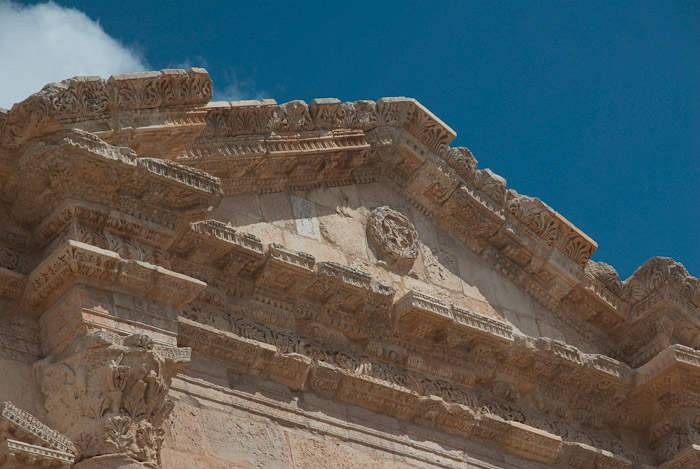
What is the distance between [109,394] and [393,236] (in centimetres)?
381

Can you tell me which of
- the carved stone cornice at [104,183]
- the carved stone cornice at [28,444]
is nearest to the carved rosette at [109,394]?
the carved stone cornice at [28,444]

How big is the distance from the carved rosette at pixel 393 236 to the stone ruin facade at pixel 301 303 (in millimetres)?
20

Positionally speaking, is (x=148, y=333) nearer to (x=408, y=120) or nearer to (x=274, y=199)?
(x=274, y=199)

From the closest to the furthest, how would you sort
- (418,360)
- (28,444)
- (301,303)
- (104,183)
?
(28,444), (104,183), (301,303), (418,360)

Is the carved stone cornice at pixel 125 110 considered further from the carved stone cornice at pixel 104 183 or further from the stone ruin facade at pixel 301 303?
the carved stone cornice at pixel 104 183

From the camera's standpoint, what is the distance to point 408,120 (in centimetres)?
1114

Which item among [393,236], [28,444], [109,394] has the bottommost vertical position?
[28,444]

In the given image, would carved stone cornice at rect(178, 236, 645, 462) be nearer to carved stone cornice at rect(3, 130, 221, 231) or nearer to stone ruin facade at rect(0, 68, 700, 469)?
stone ruin facade at rect(0, 68, 700, 469)

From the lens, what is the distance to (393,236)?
35.6 feet

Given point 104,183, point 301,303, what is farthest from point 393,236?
point 104,183

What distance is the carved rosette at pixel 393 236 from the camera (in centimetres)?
1070

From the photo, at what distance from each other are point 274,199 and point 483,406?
2.41 m

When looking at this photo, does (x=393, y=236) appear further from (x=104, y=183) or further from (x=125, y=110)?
(x=104, y=183)

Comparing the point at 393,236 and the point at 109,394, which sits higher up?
the point at 393,236
